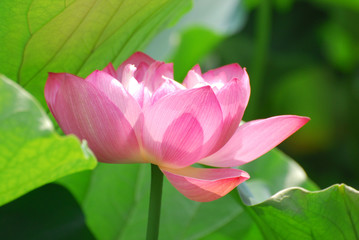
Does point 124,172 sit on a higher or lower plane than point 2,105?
lower

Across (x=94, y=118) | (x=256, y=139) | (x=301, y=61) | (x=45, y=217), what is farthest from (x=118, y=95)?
(x=301, y=61)

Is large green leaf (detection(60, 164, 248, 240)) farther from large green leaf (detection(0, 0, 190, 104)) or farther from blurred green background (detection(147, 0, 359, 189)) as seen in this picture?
blurred green background (detection(147, 0, 359, 189))

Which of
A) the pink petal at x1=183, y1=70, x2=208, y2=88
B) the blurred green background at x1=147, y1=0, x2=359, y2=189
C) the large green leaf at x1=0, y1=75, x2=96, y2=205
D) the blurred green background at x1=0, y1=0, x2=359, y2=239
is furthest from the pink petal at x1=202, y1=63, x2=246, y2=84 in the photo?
the blurred green background at x1=147, y1=0, x2=359, y2=189

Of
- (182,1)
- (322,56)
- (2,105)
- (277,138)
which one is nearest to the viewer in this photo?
(2,105)

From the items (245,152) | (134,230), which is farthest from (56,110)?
(134,230)

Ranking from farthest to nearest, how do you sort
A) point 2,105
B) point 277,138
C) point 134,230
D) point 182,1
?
point 134,230 < point 182,1 < point 277,138 < point 2,105

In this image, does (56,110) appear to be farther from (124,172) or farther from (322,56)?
(322,56)

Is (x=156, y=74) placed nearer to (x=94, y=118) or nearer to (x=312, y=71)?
(x=94, y=118)
